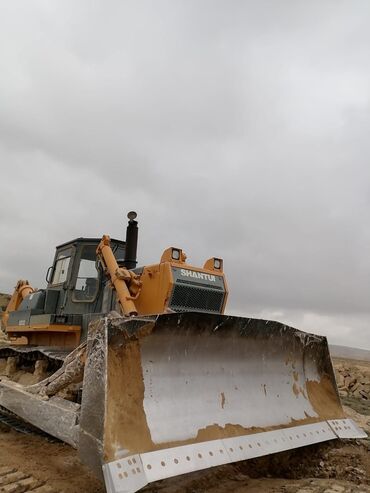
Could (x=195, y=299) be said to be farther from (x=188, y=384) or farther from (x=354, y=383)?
(x=354, y=383)

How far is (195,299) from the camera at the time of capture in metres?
6.08

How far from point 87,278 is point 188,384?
3.95m

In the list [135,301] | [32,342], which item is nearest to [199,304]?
[135,301]

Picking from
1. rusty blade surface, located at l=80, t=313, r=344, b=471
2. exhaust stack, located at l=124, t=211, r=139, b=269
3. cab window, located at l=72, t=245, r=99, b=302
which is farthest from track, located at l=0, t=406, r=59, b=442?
exhaust stack, located at l=124, t=211, r=139, b=269

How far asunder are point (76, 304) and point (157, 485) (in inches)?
156

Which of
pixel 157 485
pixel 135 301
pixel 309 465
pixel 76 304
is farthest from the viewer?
pixel 76 304

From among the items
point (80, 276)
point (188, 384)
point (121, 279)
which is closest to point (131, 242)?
point (121, 279)

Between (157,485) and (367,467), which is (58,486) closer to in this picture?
(157,485)

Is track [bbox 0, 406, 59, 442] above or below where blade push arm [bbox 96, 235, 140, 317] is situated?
below

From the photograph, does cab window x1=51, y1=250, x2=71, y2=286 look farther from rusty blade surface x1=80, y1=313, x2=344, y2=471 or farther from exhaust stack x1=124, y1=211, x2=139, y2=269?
rusty blade surface x1=80, y1=313, x2=344, y2=471

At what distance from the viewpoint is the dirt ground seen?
371 cm

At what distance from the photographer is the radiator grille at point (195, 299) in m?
5.88

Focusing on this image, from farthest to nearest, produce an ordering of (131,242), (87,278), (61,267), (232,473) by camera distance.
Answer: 1. (61,267)
2. (87,278)
3. (131,242)
4. (232,473)

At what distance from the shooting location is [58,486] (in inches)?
148
